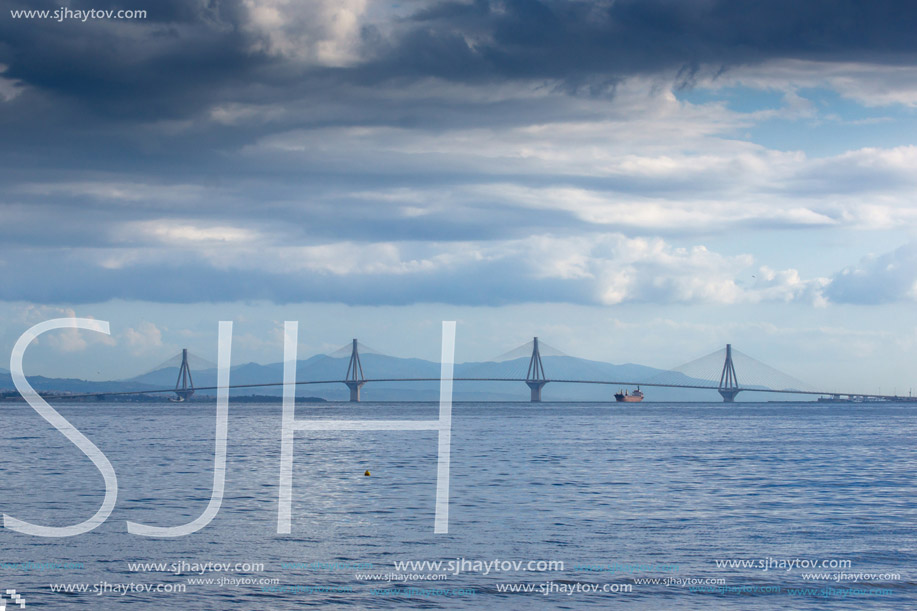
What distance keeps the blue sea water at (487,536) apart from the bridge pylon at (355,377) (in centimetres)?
11391

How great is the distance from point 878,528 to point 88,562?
1888cm

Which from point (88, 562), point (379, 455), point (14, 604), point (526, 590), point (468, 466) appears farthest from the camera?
point (379, 455)

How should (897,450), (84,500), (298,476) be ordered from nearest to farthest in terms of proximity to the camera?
(84,500) < (298,476) < (897,450)

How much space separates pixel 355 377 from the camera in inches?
6398

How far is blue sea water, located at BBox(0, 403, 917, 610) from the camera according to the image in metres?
17.5

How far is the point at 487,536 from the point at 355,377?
14071 centimetres

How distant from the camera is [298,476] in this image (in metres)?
37.5

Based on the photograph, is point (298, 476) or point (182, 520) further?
point (298, 476)

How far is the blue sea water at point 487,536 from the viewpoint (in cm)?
1753

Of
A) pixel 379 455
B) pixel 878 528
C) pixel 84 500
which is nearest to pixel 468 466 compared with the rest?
pixel 379 455

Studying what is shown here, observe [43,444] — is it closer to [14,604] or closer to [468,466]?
[468,466]

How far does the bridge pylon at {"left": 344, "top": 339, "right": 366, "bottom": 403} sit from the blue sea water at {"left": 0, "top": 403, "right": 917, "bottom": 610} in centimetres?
11391

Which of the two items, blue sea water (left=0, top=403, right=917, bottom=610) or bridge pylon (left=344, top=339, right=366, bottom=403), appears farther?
bridge pylon (left=344, top=339, right=366, bottom=403)

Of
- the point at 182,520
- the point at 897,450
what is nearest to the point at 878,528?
the point at 182,520
